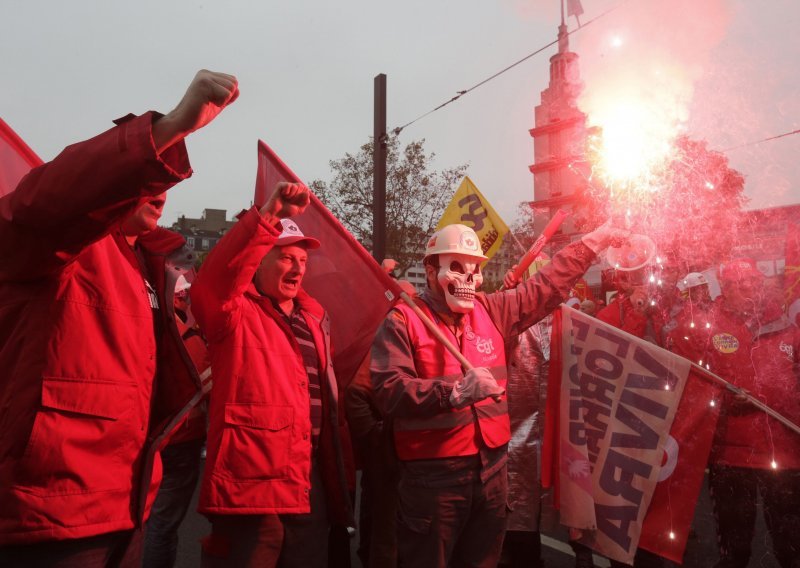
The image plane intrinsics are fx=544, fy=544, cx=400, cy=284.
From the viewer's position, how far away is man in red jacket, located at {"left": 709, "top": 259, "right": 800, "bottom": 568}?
3418mm

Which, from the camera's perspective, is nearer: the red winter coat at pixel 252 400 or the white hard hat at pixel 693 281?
the red winter coat at pixel 252 400

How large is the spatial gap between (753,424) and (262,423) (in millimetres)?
3141

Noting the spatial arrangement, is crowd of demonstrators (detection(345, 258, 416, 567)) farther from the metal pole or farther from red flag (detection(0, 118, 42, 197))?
the metal pole

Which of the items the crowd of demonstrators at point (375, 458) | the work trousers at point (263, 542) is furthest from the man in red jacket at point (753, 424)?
the work trousers at point (263, 542)

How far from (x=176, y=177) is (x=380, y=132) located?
8365 millimetres

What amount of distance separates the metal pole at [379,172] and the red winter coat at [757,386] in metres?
5.69

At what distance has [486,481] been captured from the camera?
9.06 ft

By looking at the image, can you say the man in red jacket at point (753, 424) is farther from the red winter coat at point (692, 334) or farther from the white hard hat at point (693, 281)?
the white hard hat at point (693, 281)

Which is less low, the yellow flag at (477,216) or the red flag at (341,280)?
the yellow flag at (477,216)

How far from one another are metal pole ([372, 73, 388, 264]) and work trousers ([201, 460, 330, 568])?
651cm

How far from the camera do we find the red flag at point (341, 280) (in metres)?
3.21

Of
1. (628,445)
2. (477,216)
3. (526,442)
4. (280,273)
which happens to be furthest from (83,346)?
(477,216)

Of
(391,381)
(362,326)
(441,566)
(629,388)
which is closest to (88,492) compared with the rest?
(391,381)

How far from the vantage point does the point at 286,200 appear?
2123 mm
